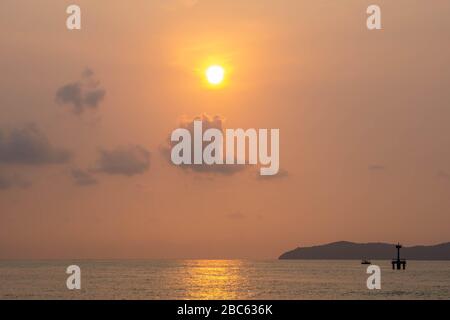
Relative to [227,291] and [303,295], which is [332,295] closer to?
[303,295]
